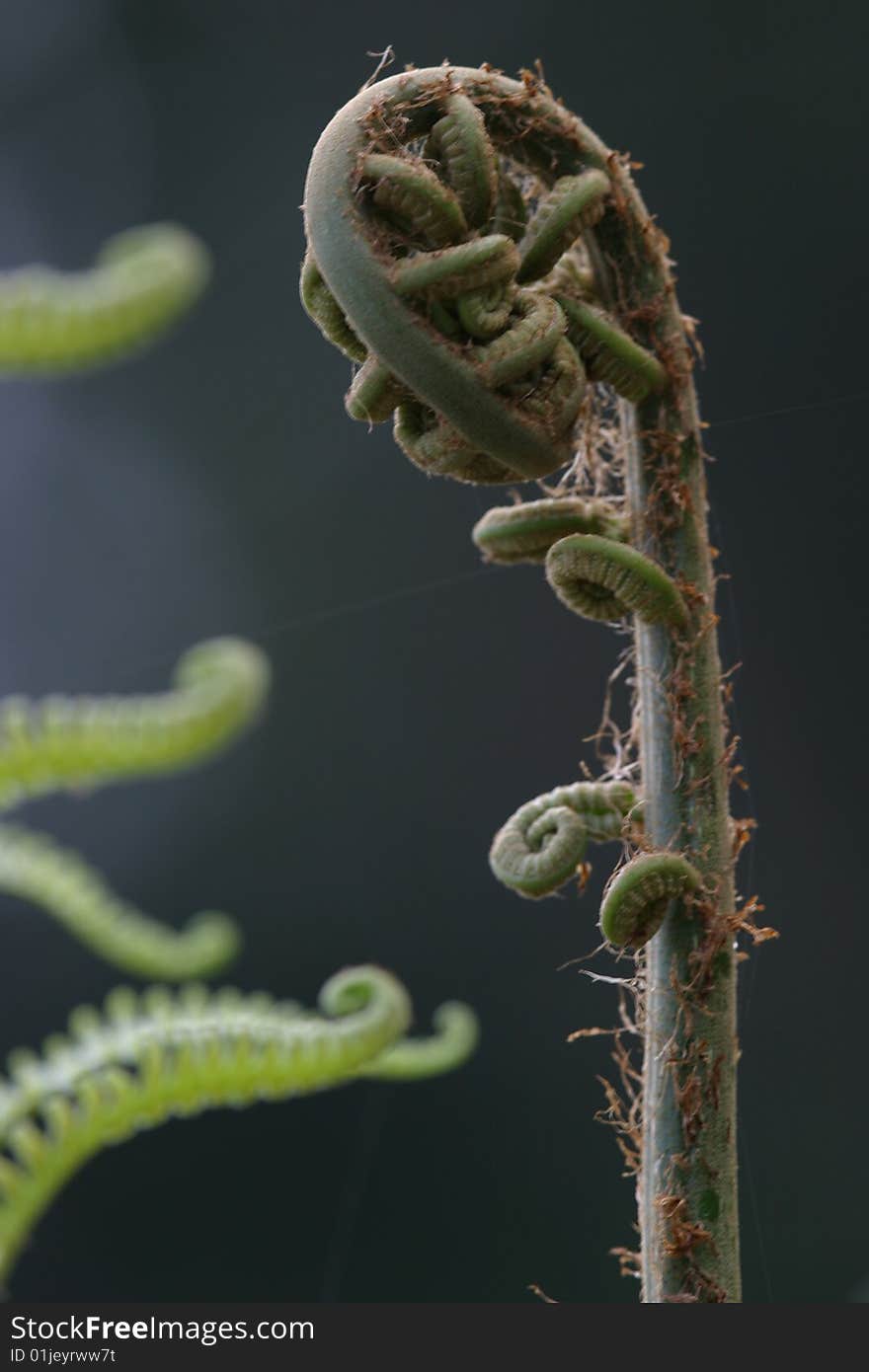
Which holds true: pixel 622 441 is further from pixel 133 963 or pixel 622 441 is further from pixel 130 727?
pixel 133 963

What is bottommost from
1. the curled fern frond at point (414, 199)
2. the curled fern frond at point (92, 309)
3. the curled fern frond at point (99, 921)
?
the curled fern frond at point (414, 199)

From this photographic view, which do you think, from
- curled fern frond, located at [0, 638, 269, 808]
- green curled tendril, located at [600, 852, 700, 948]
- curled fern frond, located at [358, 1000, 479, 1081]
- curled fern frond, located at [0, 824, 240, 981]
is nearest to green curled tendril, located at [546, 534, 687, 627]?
green curled tendril, located at [600, 852, 700, 948]

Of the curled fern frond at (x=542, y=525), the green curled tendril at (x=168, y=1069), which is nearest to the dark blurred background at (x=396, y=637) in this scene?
the curled fern frond at (x=542, y=525)

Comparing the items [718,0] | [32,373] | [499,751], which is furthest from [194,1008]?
[718,0]

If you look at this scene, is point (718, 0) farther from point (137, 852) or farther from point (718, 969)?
point (137, 852)

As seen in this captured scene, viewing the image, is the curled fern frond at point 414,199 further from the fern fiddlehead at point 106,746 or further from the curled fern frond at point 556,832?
the fern fiddlehead at point 106,746

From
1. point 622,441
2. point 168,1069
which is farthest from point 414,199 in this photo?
point 168,1069
